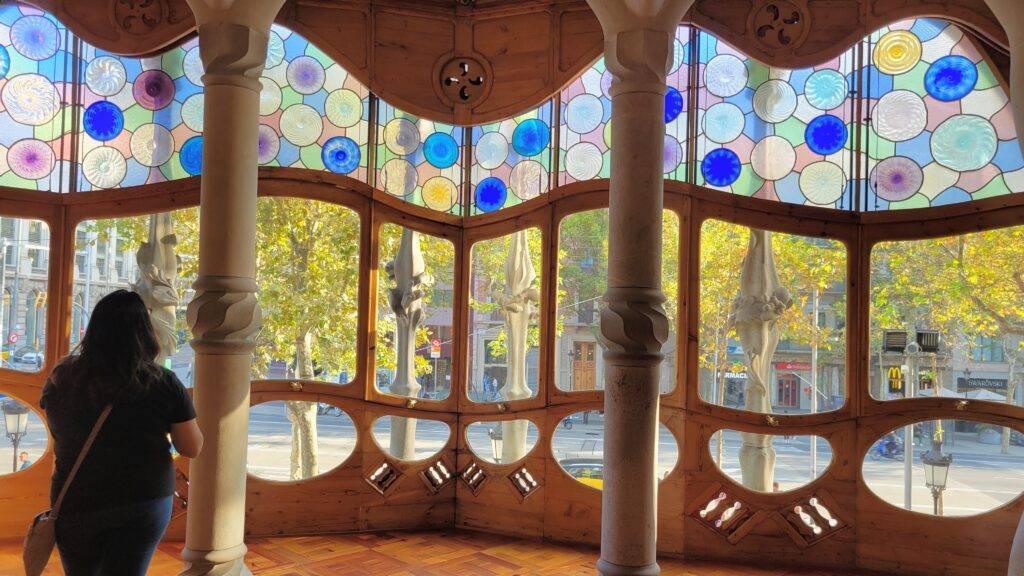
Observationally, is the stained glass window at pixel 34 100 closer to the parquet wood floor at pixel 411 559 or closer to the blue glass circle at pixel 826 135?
the parquet wood floor at pixel 411 559

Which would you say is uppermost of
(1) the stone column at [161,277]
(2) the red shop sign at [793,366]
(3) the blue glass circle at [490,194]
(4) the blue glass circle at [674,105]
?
(4) the blue glass circle at [674,105]

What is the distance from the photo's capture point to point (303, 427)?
4574 millimetres

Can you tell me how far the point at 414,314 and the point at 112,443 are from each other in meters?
2.88

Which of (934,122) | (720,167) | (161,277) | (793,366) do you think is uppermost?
(934,122)

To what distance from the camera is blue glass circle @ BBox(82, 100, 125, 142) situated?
4.39 meters

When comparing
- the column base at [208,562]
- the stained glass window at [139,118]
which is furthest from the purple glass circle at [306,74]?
the column base at [208,562]

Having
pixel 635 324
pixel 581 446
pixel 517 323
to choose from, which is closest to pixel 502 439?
pixel 581 446

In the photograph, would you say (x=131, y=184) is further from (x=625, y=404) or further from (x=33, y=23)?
(x=625, y=404)

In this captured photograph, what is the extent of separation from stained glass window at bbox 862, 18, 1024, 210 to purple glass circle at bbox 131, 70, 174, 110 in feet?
13.5

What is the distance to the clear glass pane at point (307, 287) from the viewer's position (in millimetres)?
4578

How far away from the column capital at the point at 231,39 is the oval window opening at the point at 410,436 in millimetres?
2452

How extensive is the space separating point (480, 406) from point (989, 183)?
3.17 m

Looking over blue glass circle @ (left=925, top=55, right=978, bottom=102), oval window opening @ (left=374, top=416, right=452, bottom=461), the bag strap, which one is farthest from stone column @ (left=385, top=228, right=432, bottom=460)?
blue glass circle @ (left=925, top=55, right=978, bottom=102)

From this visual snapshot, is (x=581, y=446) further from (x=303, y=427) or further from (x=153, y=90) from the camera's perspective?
(x=153, y=90)
